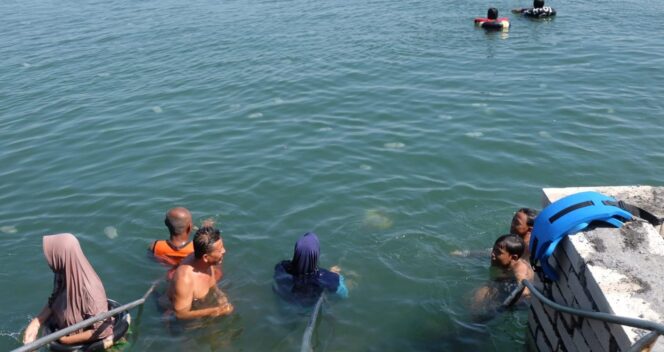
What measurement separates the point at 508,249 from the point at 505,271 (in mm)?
479

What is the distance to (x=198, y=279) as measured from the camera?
7449 millimetres

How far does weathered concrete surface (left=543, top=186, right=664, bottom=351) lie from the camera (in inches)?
176

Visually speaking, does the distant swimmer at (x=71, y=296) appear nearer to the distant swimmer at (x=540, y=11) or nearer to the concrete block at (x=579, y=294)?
the concrete block at (x=579, y=294)

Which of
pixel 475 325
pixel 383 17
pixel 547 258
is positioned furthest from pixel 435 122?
pixel 383 17

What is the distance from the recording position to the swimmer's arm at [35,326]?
21.4ft

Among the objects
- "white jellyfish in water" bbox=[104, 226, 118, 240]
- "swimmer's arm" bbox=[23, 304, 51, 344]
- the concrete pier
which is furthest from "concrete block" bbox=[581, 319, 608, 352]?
"white jellyfish in water" bbox=[104, 226, 118, 240]

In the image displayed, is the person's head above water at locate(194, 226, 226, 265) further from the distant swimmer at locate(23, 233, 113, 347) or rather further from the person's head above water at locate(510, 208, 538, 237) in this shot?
the person's head above water at locate(510, 208, 538, 237)

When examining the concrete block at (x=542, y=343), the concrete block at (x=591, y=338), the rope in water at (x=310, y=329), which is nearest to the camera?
the concrete block at (x=591, y=338)

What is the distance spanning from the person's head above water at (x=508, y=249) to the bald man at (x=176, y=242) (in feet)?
13.9

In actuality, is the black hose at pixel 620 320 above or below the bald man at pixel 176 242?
above

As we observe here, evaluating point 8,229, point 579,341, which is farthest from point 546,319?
point 8,229

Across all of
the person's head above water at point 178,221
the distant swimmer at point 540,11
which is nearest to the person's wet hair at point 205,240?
the person's head above water at point 178,221

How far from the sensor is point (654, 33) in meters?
20.3

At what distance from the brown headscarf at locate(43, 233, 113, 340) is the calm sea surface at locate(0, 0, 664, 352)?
1.32m
